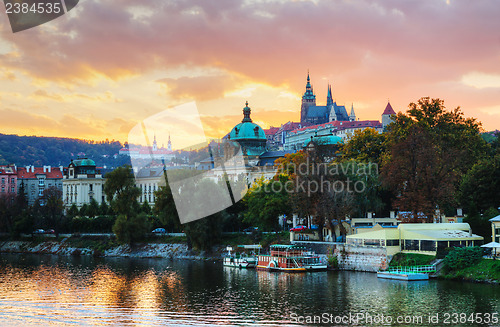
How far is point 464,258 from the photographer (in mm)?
49219

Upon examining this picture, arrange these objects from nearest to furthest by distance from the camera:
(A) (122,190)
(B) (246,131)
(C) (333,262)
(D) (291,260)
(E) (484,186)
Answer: (C) (333,262), (D) (291,260), (E) (484,186), (A) (122,190), (B) (246,131)

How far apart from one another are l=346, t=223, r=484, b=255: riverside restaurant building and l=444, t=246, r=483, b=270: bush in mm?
2115

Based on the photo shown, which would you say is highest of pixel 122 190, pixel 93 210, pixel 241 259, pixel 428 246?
pixel 122 190

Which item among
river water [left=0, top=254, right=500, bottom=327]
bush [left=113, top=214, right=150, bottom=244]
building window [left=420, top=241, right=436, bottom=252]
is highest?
bush [left=113, top=214, right=150, bottom=244]

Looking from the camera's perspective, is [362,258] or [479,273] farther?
[362,258]

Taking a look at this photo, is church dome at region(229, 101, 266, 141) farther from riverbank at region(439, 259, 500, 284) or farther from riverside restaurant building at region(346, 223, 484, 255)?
riverbank at region(439, 259, 500, 284)

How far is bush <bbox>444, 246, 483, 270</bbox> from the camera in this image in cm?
4888

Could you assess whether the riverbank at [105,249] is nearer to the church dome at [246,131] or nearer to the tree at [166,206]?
the tree at [166,206]

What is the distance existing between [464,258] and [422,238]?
4.38m

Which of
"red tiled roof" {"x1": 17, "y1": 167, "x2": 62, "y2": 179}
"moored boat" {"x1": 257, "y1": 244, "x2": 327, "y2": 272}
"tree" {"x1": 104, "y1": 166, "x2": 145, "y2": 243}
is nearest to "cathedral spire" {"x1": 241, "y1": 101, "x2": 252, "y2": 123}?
"tree" {"x1": 104, "y1": 166, "x2": 145, "y2": 243}

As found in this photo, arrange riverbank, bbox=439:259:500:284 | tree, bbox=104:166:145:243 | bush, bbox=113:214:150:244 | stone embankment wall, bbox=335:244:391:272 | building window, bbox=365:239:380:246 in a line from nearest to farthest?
riverbank, bbox=439:259:500:284, stone embankment wall, bbox=335:244:391:272, building window, bbox=365:239:380:246, bush, bbox=113:214:150:244, tree, bbox=104:166:145:243

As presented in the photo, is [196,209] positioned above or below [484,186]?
below

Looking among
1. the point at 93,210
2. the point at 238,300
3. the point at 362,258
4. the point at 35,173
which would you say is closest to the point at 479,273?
the point at 362,258

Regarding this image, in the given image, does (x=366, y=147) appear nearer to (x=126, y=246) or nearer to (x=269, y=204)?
(x=269, y=204)
